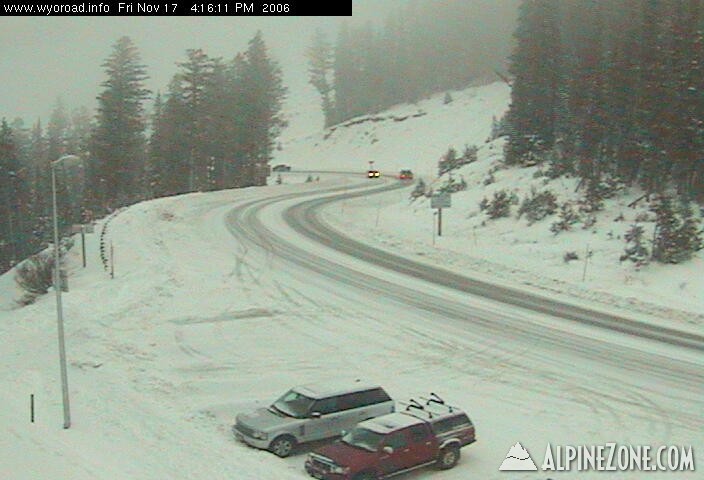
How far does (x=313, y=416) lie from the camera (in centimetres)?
1852

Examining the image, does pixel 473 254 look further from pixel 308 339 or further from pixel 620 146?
pixel 308 339

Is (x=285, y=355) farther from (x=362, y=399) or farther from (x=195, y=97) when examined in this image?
(x=195, y=97)

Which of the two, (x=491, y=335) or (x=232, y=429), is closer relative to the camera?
(x=232, y=429)

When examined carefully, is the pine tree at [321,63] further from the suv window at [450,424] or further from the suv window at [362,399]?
the suv window at [450,424]

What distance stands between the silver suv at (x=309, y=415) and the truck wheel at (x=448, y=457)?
2766 mm

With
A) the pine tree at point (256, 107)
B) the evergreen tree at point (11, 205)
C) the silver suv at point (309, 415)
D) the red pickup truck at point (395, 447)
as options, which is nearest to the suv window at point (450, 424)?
the red pickup truck at point (395, 447)

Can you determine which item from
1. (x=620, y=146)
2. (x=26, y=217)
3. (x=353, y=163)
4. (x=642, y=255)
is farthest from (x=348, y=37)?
(x=642, y=255)

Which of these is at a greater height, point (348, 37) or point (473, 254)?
point (348, 37)

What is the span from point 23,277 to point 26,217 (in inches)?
1209

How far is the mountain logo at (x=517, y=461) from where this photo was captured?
16653mm

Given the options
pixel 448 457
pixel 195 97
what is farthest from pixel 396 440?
pixel 195 97

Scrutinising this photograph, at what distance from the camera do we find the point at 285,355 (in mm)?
25750

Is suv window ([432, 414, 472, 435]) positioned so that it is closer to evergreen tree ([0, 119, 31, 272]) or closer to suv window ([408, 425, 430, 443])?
suv window ([408, 425, 430, 443])

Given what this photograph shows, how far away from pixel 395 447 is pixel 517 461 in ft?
9.72
